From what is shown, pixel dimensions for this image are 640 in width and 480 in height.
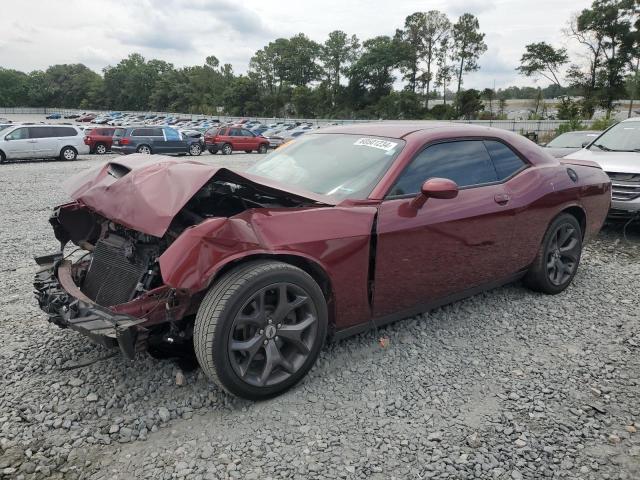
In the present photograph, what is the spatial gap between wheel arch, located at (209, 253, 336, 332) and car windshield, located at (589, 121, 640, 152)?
6507 mm

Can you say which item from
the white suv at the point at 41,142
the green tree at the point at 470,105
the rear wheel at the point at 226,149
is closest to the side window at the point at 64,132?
the white suv at the point at 41,142

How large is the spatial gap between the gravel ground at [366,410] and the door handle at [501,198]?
3.21ft

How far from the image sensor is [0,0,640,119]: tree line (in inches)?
1747

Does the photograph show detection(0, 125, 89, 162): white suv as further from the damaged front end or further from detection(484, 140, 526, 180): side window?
detection(484, 140, 526, 180): side window

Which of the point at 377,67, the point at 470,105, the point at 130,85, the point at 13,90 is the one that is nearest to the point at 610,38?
the point at 470,105

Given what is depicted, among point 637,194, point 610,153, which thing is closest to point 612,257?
point 637,194

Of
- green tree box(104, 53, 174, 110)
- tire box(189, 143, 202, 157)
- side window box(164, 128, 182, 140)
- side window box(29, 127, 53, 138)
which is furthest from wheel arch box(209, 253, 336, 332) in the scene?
green tree box(104, 53, 174, 110)

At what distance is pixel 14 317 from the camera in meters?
3.75

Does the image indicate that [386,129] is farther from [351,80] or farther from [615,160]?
[351,80]

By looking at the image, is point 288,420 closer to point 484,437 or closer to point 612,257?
point 484,437

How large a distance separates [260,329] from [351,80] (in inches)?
3170

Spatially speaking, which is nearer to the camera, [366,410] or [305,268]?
[366,410]

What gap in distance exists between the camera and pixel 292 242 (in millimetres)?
2668

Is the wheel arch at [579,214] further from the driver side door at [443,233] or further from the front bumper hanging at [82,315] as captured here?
the front bumper hanging at [82,315]
